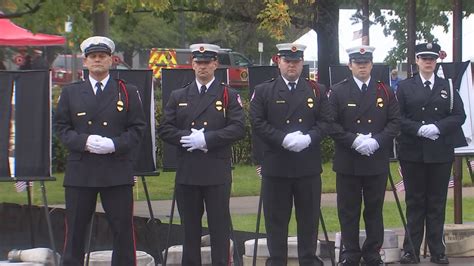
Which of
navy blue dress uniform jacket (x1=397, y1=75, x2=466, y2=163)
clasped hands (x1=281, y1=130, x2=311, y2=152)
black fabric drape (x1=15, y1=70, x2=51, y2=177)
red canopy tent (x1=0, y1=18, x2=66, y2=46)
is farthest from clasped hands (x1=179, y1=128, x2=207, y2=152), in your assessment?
red canopy tent (x1=0, y1=18, x2=66, y2=46)

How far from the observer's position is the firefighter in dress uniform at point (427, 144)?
872 cm

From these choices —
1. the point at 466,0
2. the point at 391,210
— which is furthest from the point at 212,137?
the point at 466,0

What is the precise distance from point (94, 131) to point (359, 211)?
2594 millimetres

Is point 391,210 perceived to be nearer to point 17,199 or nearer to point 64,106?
point 17,199

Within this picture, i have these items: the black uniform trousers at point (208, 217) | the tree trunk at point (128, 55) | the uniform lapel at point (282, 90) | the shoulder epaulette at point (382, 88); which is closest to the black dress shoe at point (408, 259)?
the shoulder epaulette at point (382, 88)

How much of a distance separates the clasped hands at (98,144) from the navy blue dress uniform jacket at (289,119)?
1.30m

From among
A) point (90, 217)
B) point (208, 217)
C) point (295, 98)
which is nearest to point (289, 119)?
point (295, 98)

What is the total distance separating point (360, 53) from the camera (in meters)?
8.30

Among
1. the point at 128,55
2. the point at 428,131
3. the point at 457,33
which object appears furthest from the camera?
the point at 128,55

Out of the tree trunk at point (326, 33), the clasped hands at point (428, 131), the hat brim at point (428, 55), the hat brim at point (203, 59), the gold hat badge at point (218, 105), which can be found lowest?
the clasped hands at point (428, 131)

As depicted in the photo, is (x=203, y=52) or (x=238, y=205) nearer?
(x=203, y=52)

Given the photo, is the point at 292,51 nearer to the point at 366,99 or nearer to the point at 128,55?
the point at 366,99

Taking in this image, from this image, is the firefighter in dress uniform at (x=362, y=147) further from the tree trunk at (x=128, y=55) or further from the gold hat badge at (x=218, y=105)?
the tree trunk at (x=128, y=55)

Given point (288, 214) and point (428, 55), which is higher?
point (428, 55)
